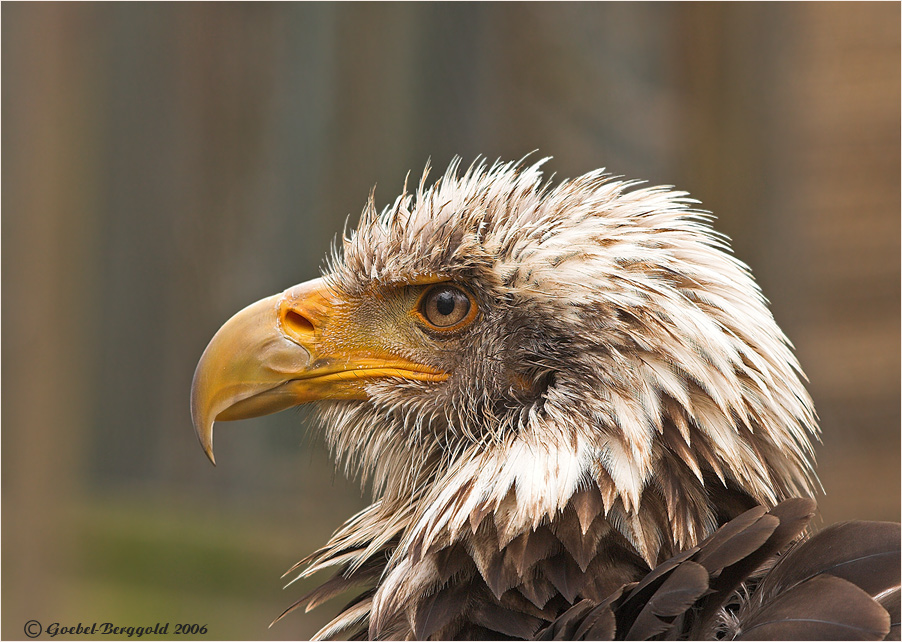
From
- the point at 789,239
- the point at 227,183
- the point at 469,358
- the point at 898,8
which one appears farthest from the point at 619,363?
the point at 227,183

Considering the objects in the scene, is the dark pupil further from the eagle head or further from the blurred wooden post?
the blurred wooden post

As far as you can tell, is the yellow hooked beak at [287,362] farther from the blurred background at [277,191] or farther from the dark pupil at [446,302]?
the blurred background at [277,191]

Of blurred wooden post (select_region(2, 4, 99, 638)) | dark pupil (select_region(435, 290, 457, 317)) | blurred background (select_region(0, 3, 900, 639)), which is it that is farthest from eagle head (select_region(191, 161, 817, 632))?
blurred wooden post (select_region(2, 4, 99, 638))

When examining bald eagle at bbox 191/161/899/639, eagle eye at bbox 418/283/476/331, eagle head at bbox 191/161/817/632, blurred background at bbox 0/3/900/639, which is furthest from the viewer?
blurred background at bbox 0/3/900/639

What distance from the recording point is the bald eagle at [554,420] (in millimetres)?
1751

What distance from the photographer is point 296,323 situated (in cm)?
235

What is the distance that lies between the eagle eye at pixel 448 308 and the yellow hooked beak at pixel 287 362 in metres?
0.12

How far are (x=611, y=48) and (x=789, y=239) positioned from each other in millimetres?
1516

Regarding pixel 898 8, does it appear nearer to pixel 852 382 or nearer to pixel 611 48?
pixel 611 48

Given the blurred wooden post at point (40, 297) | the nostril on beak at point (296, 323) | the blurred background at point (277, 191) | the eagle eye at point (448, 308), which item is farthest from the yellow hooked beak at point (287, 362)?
the blurred wooden post at point (40, 297)

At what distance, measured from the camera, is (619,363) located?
6.50 feet

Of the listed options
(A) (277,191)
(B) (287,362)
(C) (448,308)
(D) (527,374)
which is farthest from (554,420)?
(A) (277,191)

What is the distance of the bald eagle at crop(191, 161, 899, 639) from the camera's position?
68.9 inches

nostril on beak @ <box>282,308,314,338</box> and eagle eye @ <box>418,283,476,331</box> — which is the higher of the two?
eagle eye @ <box>418,283,476,331</box>
